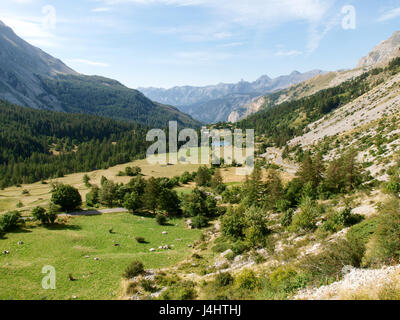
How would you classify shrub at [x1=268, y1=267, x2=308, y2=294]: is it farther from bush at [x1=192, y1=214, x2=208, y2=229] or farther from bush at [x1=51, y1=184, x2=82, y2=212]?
bush at [x1=51, y1=184, x2=82, y2=212]

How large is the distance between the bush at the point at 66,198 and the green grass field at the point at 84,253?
9.39 meters

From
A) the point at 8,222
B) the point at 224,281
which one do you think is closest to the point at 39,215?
the point at 8,222

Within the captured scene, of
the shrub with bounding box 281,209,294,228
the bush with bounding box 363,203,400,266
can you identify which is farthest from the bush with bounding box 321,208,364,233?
the bush with bounding box 363,203,400,266

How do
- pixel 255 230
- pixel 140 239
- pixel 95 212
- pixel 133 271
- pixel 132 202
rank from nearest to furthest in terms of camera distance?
pixel 133 271, pixel 255 230, pixel 140 239, pixel 95 212, pixel 132 202

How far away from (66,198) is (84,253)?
101 ft

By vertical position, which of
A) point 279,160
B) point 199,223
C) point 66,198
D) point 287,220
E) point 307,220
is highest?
point 279,160

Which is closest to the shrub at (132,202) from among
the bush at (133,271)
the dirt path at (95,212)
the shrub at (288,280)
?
the dirt path at (95,212)

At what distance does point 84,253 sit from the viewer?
42062mm

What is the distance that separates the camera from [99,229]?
54500 mm

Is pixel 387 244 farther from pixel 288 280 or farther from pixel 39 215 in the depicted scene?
pixel 39 215

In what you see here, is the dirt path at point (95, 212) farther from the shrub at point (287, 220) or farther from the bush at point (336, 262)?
the bush at point (336, 262)

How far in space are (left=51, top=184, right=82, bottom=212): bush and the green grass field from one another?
9.39m
